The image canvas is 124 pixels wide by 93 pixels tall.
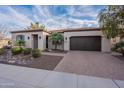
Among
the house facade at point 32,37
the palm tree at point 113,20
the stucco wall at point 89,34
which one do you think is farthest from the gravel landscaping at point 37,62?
the house facade at point 32,37

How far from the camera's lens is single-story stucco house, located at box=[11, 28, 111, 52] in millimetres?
14867

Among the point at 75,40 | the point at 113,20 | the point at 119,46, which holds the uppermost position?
the point at 113,20

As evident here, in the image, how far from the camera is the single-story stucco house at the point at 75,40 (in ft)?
48.8

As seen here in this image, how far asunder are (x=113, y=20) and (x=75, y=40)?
694cm

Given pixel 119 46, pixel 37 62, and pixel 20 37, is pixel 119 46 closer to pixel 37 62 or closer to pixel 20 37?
pixel 37 62

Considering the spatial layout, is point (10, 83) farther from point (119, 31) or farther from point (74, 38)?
point (74, 38)

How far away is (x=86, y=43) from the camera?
51.8 feet

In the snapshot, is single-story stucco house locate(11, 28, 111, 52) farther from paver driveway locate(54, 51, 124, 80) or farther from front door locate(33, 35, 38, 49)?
paver driveway locate(54, 51, 124, 80)

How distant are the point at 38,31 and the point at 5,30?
10709 mm

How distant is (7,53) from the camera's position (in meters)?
11.2

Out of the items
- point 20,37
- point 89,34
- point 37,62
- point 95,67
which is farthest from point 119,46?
point 20,37

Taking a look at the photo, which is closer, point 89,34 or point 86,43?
point 89,34

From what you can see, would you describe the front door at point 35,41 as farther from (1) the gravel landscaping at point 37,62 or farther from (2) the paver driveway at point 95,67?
(2) the paver driveway at point 95,67

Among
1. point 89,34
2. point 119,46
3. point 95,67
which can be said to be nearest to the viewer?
point 95,67
